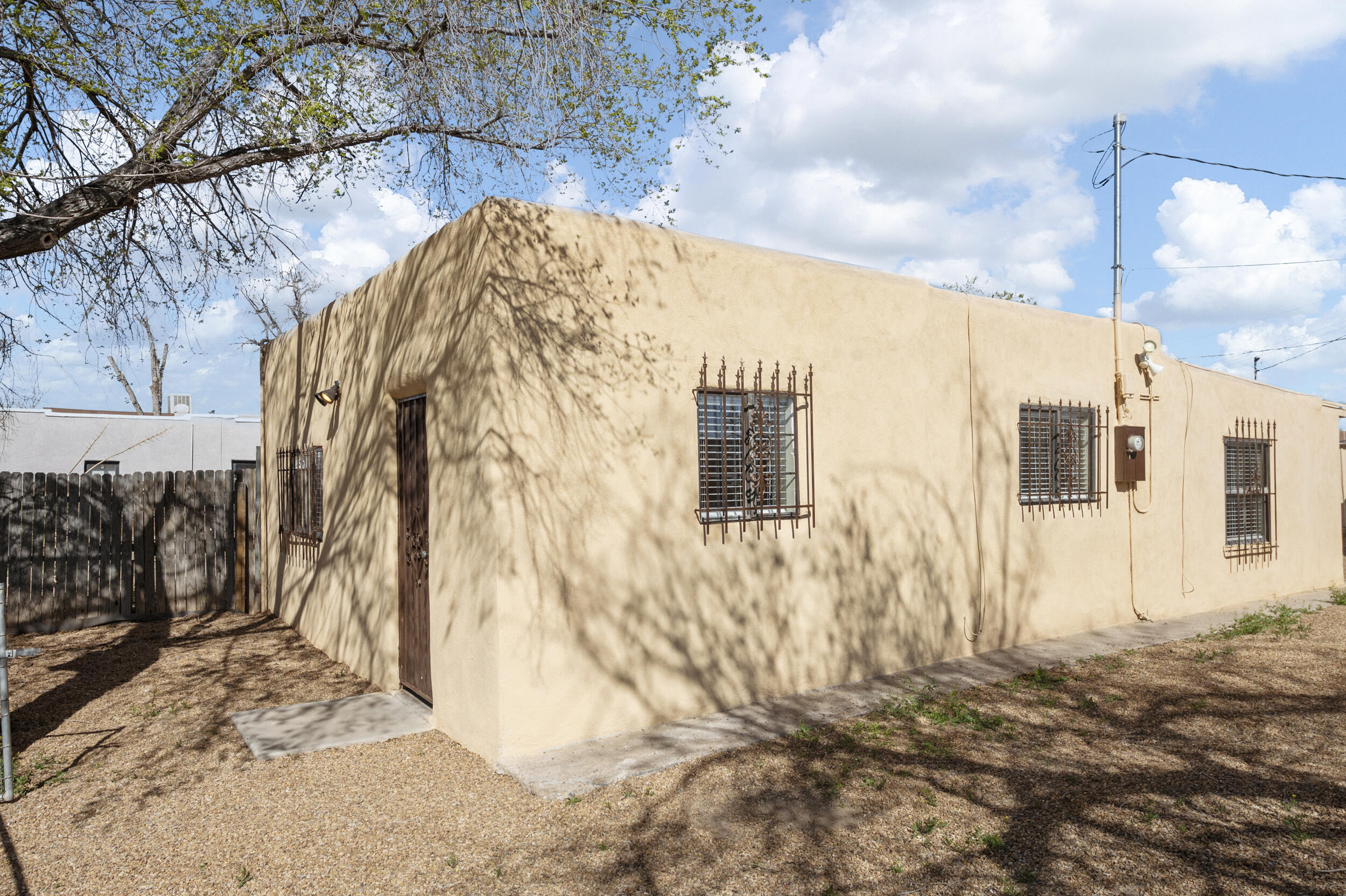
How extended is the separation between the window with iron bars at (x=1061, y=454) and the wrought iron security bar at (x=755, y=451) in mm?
2804

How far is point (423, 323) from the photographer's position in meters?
5.70

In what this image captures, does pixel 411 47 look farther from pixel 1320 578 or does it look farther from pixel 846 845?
pixel 1320 578

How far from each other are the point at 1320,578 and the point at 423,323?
12344 millimetres

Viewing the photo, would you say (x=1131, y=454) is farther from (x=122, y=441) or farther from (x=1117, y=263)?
(x=122, y=441)

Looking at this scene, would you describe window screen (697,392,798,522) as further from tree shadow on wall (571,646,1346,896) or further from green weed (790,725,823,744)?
tree shadow on wall (571,646,1346,896)

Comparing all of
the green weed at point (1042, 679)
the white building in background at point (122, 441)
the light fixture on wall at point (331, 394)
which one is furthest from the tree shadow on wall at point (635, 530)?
the white building in background at point (122, 441)

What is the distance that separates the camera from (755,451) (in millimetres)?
5910

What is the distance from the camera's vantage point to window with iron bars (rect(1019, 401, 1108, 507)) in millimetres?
7906

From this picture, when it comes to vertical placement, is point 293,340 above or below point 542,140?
below

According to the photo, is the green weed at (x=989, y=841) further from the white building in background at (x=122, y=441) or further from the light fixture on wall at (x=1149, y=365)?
the white building in background at (x=122, y=441)

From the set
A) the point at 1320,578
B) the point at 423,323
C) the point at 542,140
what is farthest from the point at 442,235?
the point at 1320,578

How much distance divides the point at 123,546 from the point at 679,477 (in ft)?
24.1

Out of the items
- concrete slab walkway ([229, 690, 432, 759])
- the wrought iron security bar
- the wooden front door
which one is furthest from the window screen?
concrete slab walkway ([229, 690, 432, 759])

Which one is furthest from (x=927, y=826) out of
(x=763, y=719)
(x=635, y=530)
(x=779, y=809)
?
(x=635, y=530)
